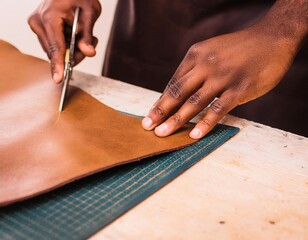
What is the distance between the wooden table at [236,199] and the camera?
59 cm

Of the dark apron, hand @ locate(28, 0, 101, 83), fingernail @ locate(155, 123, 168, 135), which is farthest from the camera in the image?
the dark apron

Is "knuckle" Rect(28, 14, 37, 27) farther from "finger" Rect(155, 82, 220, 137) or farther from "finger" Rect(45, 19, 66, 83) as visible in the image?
"finger" Rect(155, 82, 220, 137)

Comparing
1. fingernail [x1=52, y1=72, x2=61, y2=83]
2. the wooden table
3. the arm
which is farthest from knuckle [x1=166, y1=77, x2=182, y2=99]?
fingernail [x1=52, y1=72, x2=61, y2=83]

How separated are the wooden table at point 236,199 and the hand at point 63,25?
487 mm

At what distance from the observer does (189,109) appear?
0.89m

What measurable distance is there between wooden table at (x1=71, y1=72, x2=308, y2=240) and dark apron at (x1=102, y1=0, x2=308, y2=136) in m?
0.44

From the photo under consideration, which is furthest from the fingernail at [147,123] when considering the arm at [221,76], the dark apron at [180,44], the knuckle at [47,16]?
the dark apron at [180,44]

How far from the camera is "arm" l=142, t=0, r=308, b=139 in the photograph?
2.90 feet

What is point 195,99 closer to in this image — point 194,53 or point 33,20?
point 194,53

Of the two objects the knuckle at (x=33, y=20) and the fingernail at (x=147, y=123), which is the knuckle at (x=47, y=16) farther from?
the fingernail at (x=147, y=123)

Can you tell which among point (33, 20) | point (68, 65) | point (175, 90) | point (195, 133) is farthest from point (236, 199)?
point (33, 20)

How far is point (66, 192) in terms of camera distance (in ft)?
2.10

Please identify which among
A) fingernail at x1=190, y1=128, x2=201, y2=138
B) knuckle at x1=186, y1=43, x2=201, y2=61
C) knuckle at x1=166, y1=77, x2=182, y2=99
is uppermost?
knuckle at x1=186, y1=43, x2=201, y2=61

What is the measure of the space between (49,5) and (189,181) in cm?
71
